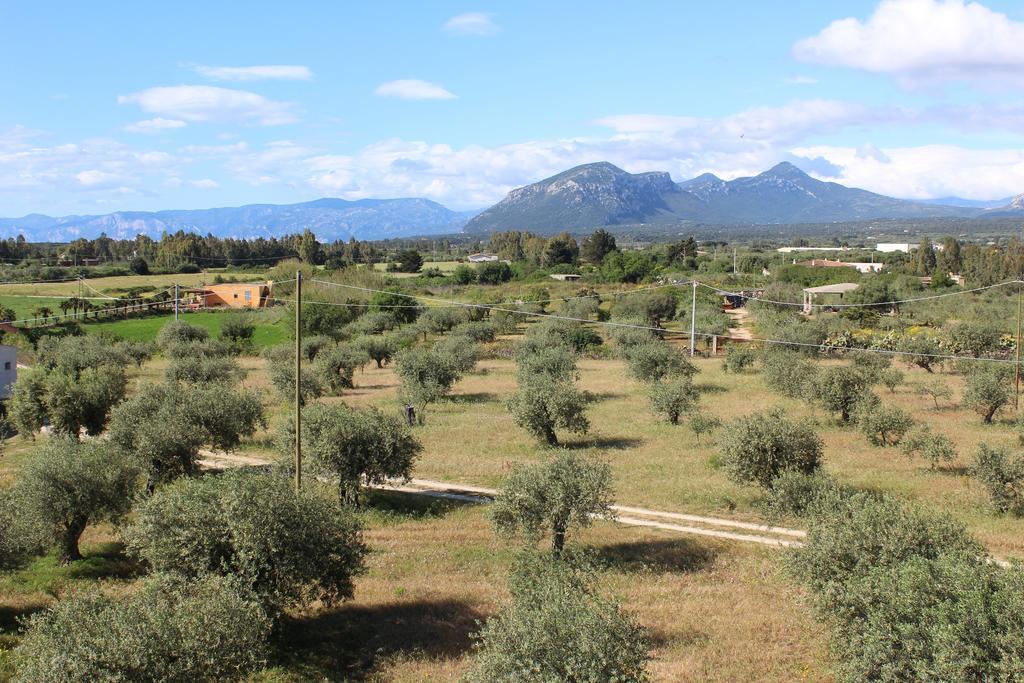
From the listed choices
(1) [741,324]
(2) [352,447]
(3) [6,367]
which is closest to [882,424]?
(2) [352,447]

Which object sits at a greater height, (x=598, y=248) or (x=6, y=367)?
(x=598, y=248)

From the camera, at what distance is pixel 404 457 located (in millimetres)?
23172

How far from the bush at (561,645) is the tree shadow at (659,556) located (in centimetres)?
754

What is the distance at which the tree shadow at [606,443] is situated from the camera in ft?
104

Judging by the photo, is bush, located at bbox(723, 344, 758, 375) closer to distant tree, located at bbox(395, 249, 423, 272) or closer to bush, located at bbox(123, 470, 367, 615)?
bush, located at bbox(123, 470, 367, 615)

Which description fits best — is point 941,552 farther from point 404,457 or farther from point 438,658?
point 404,457

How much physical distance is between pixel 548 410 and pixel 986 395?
19069 mm

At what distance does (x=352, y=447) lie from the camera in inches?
885

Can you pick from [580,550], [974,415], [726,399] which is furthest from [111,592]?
[974,415]

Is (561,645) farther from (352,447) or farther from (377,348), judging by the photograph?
(377,348)

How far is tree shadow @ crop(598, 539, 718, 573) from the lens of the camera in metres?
18.8

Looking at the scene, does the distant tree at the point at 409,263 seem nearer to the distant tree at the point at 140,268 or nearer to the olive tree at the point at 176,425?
the distant tree at the point at 140,268

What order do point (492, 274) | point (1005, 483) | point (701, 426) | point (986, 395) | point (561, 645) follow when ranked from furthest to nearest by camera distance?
1. point (492, 274)
2. point (986, 395)
3. point (701, 426)
4. point (1005, 483)
5. point (561, 645)

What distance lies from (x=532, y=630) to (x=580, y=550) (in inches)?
274
